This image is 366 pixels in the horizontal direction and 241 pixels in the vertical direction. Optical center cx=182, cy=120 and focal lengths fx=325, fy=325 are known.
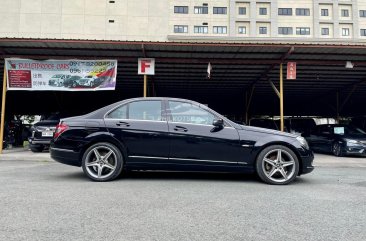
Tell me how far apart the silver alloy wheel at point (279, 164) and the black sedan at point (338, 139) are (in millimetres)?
7294

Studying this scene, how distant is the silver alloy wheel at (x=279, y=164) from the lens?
19.0ft

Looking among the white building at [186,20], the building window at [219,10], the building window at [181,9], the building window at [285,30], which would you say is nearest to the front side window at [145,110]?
the white building at [186,20]

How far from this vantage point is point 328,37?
6222 centimetres

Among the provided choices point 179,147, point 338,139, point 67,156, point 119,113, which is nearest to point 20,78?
point 67,156

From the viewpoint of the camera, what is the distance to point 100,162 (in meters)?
5.83

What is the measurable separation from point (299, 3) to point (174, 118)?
64583mm

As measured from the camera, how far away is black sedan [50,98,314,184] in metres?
5.77

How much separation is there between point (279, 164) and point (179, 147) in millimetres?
1815

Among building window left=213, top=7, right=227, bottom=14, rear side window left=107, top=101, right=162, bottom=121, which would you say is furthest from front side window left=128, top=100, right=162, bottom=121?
building window left=213, top=7, right=227, bottom=14

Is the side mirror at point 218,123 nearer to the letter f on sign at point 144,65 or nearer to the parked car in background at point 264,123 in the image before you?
the letter f on sign at point 144,65

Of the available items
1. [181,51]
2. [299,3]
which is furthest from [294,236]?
[299,3]

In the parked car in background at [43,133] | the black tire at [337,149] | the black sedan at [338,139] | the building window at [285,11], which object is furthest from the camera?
the building window at [285,11]

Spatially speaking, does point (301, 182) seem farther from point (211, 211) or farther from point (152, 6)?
point (152, 6)

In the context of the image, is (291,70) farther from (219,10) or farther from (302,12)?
(302,12)
